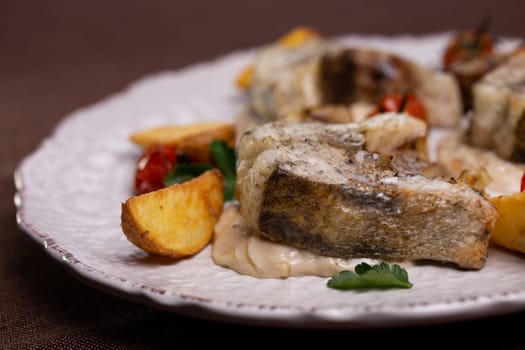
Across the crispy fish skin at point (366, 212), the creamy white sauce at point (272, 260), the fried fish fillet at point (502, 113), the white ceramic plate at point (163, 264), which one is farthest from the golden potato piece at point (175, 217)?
the fried fish fillet at point (502, 113)

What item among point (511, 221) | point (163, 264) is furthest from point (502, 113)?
point (163, 264)

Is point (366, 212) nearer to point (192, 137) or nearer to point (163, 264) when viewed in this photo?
point (163, 264)

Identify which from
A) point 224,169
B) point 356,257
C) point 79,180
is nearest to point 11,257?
point 79,180

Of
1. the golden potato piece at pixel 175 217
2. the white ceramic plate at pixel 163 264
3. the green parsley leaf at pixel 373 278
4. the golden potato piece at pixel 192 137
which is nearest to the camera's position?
the white ceramic plate at pixel 163 264

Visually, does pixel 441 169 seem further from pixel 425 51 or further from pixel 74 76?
pixel 74 76

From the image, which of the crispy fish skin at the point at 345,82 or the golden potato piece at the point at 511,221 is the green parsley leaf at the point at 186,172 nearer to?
the crispy fish skin at the point at 345,82

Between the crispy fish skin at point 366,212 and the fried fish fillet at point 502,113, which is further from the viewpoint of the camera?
the fried fish fillet at point 502,113

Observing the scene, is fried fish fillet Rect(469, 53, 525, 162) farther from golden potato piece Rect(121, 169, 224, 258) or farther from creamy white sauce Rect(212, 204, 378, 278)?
golden potato piece Rect(121, 169, 224, 258)
